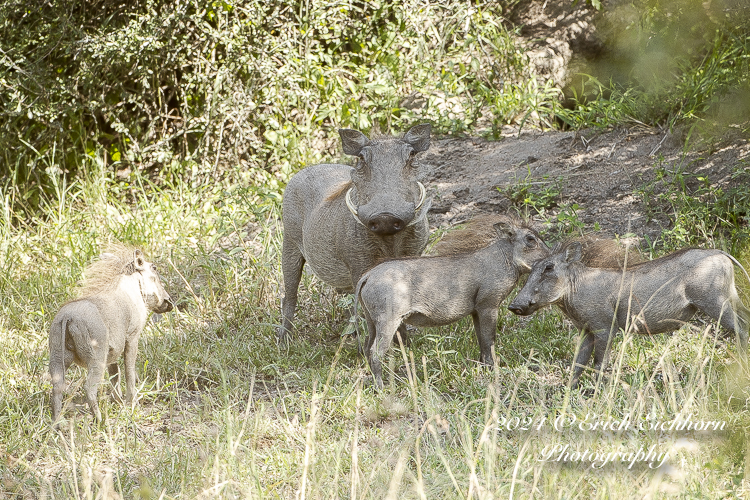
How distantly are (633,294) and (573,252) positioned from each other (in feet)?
1.16

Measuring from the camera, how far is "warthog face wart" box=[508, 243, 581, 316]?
410cm

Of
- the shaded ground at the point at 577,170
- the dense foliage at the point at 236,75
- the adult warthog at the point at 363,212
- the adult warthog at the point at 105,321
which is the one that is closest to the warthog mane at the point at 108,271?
the adult warthog at the point at 105,321

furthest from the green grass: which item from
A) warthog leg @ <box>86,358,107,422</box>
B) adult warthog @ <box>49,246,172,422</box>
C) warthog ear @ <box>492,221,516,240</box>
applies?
warthog ear @ <box>492,221,516,240</box>

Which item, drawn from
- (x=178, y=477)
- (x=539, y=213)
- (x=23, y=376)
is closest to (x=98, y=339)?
(x=178, y=477)

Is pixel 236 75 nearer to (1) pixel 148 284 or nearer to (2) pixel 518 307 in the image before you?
(1) pixel 148 284

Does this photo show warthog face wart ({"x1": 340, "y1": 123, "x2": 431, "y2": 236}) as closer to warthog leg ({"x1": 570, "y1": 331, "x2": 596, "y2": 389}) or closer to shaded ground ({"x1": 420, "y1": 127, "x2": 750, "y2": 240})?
warthog leg ({"x1": 570, "y1": 331, "x2": 596, "y2": 389})

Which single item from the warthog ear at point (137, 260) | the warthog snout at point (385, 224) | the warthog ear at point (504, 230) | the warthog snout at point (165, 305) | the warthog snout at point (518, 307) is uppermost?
the warthog snout at point (385, 224)

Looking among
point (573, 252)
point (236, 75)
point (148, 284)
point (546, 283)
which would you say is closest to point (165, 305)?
point (148, 284)

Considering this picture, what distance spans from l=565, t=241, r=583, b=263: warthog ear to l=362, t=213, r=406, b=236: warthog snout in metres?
0.83

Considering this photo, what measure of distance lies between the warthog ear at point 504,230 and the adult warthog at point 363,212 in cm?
40

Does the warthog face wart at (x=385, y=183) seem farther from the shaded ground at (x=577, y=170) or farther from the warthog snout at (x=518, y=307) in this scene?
the shaded ground at (x=577, y=170)

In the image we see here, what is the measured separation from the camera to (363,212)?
14.2 ft

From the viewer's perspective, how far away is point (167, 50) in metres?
7.86

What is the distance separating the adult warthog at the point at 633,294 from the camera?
3.91 meters
